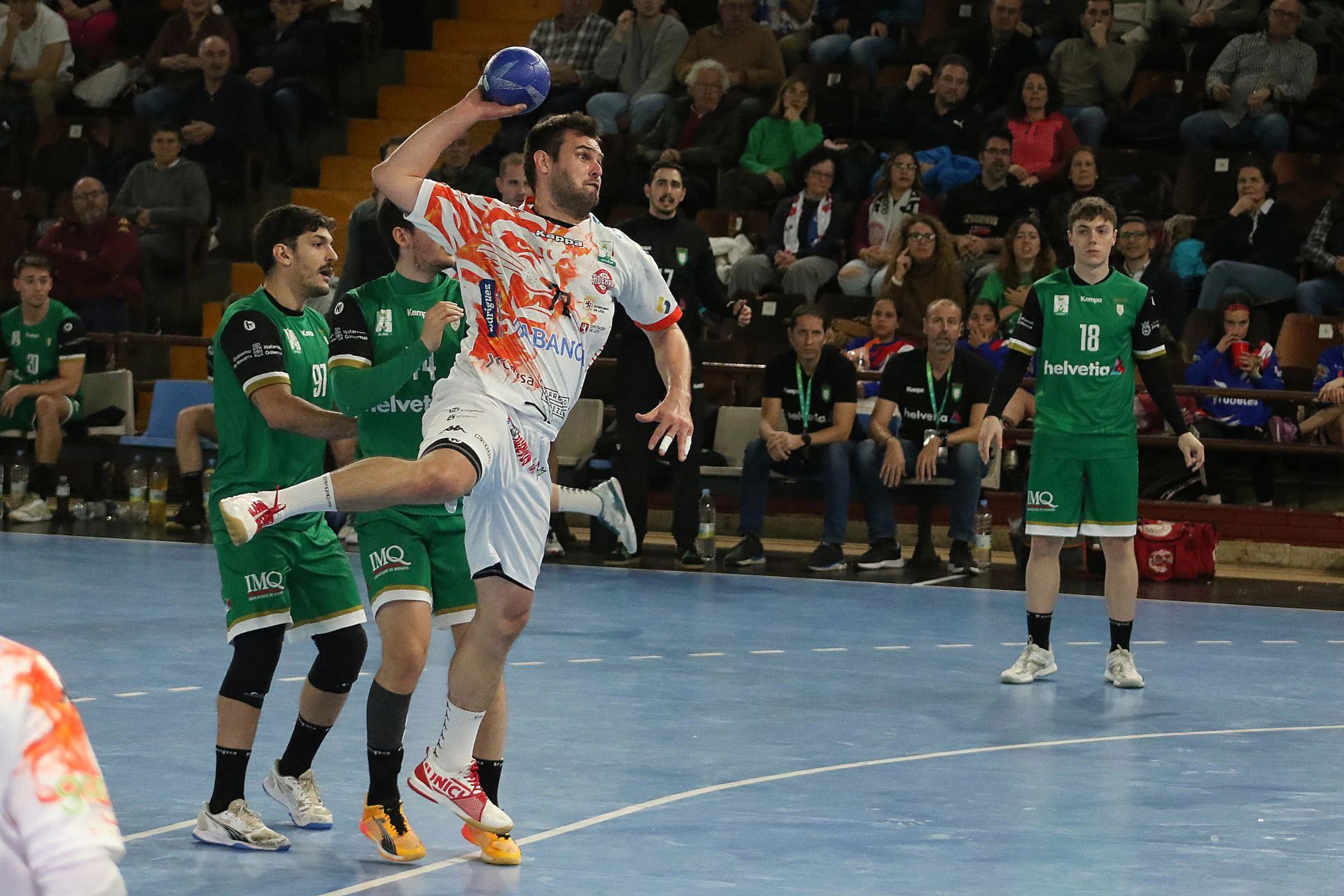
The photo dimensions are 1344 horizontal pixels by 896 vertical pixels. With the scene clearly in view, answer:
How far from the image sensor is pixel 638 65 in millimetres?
15891

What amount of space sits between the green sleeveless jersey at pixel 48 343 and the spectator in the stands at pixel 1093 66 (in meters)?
7.75

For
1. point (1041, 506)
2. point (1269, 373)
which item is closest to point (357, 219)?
point (1041, 506)

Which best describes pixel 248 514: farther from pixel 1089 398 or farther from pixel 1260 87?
pixel 1260 87

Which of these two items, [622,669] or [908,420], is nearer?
[622,669]

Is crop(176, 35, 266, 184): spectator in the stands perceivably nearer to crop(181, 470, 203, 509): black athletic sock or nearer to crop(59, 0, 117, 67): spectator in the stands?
crop(59, 0, 117, 67): spectator in the stands

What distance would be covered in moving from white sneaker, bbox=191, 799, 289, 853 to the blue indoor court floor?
0.04 metres

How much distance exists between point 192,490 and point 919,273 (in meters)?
5.38

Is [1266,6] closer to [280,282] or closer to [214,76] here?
[214,76]

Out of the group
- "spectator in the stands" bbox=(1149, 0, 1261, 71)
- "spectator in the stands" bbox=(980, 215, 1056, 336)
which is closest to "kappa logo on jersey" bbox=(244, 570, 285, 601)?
"spectator in the stands" bbox=(980, 215, 1056, 336)

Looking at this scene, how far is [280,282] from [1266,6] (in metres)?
11.8

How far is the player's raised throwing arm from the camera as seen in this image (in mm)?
4871

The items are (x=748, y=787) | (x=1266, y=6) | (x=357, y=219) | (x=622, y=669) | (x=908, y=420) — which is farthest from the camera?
(x=1266, y=6)

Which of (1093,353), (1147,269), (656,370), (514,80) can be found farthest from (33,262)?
(514,80)

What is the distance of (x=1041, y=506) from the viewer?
26.6 ft
